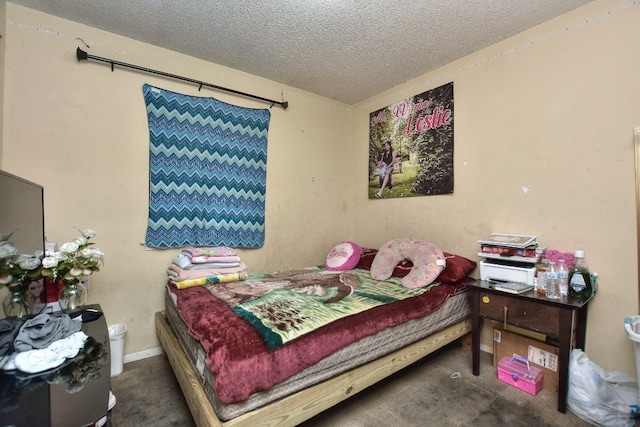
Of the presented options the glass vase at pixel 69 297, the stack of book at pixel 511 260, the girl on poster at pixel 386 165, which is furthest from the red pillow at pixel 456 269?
the glass vase at pixel 69 297

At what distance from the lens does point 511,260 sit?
2143 millimetres

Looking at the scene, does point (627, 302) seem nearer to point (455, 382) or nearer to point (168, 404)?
point (455, 382)

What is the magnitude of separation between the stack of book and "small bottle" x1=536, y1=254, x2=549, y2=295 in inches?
1.4

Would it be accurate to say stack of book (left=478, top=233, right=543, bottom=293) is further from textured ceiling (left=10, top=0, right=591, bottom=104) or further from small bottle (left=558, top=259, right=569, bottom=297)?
textured ceiling (left=10, top=0, right=591, bottom=104)

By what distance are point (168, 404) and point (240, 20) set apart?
105 inches

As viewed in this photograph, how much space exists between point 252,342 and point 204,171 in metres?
1.77

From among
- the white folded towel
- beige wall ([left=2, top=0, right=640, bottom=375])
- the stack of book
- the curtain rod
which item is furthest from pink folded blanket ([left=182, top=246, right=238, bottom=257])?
the stack of book

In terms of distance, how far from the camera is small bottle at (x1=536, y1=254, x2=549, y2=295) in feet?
6.27

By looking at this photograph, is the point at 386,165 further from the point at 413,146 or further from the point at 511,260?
the point at 511,260

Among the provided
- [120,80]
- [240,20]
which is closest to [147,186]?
[120,80]

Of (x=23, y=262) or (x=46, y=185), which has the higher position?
(x=46, y=185)

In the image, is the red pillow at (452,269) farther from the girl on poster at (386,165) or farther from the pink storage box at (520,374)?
the girl on poster at (386,165)

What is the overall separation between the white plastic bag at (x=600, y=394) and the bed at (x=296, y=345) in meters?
0.72

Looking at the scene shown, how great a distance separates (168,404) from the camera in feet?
5.92
